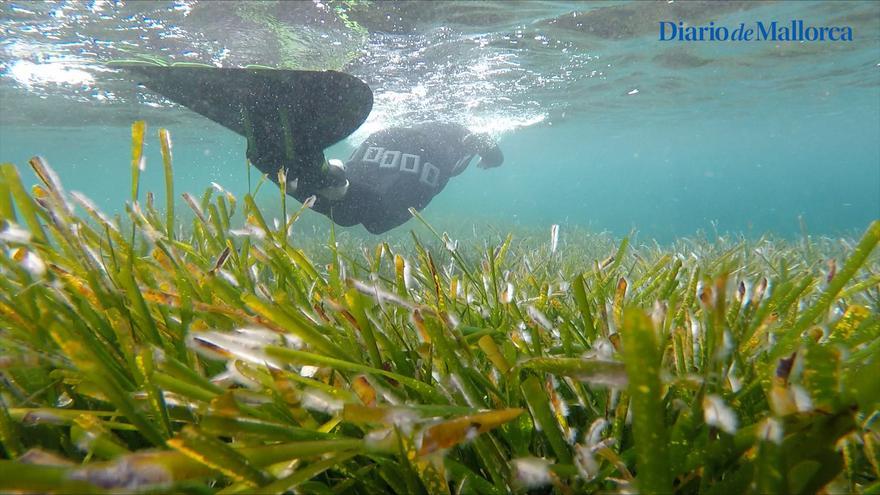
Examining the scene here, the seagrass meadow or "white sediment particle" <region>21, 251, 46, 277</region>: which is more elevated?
"white sediment particle" <region>21, 251, 46, 277</region>

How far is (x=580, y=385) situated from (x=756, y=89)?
32.9 metres

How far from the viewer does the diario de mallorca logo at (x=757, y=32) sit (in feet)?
49.3

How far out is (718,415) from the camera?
71 centimetres

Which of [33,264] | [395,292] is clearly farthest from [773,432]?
[395,292]

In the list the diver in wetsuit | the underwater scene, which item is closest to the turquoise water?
the underwater scene

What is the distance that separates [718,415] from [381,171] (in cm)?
887

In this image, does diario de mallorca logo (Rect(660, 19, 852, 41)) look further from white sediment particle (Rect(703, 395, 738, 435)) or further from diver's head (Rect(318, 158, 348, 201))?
white sediment particle (Rect(703, 395, 738, 435))

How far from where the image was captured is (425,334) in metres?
1.08

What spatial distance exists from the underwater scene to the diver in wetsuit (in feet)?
0.19

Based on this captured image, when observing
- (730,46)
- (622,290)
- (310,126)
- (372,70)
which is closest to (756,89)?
(730,46)

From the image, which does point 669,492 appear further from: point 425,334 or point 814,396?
point 425,334

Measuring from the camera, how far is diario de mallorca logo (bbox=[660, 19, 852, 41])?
15016 mm

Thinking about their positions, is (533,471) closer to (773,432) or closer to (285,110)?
(773,432)

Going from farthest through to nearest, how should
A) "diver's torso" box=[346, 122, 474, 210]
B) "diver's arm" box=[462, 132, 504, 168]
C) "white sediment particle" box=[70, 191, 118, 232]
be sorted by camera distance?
1. "diver's arm" box=[462, 132, 504, 168]
2. "diver's torso" box=[346, 122, 474, 210]
3. "white sediment particle" box=[70, 191, 118, 232]
